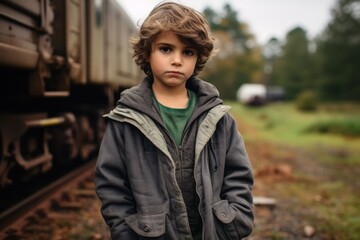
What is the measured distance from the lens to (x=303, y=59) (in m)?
50.1

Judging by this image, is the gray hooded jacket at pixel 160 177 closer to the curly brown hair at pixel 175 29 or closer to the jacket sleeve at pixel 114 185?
the jacket sleeve at pixel 114 185

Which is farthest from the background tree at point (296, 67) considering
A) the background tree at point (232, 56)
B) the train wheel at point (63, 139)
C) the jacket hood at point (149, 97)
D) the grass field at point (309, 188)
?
the jacket hood at point (149, 97)

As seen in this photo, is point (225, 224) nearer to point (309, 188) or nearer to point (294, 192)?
point (294, 192)

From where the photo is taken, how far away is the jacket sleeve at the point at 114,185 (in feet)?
5.33

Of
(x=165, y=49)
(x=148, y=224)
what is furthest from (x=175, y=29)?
(x=148, y=224)

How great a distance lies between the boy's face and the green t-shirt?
4.8 inches

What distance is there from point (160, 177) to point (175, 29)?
65 cm

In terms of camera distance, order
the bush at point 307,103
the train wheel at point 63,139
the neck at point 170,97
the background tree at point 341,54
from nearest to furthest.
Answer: the neck at point 170,97 < the train wheel at point 63,139 < the bush at point 307,103 < the background tree at point 341,54

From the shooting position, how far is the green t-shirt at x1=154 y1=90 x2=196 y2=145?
178cm

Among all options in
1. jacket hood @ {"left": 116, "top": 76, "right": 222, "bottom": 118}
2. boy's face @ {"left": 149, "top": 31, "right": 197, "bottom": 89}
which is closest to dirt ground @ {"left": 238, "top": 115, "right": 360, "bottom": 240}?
jacket hood @ {"left": 116, "top": 76, "right": 222, "bottom": 118}

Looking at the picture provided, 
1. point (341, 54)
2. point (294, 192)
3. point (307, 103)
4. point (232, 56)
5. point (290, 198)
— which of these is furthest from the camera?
point (232, 56)

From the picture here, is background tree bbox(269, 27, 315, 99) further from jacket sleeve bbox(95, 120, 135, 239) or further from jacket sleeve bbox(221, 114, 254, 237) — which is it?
jacket sleeve bbox(95, 120, 135, 239)

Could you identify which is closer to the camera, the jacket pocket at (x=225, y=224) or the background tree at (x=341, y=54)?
the jacket pocket at (x=225, y=224)

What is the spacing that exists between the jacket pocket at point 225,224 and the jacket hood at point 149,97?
0.46 m
